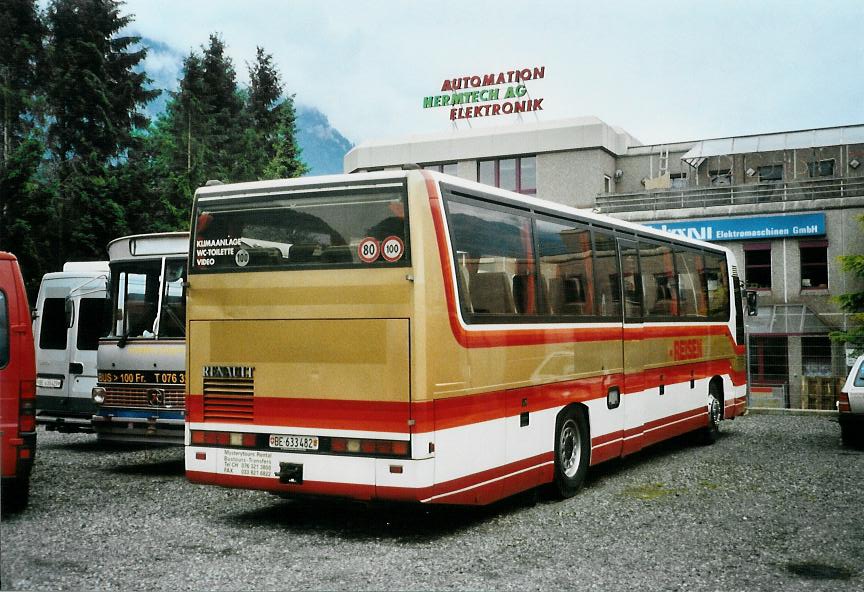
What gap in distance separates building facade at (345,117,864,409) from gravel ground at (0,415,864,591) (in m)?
16.3

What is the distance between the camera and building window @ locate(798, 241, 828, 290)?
1414 inches

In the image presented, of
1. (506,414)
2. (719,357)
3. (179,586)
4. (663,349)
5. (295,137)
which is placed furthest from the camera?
(295,137)

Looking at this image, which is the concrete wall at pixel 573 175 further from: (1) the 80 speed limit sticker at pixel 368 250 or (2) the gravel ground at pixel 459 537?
(1) the 80 speed limit sticker at pixel 368 250

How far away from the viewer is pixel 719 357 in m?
16.5

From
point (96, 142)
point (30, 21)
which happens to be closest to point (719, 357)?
point (96, 142)

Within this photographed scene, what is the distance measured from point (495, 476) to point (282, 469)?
2054 mm

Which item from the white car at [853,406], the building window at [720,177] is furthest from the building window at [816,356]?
the white car at [853,406]

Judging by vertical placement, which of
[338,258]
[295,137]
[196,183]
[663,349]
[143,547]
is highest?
[295,137]

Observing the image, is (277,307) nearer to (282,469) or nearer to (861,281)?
(282,469)

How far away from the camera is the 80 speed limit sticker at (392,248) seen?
824cm

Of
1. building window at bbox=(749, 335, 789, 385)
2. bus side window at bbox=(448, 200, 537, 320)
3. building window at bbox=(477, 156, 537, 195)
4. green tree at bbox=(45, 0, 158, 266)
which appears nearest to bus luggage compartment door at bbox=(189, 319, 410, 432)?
bus side window at bbox=(448, 200, 537, 320)

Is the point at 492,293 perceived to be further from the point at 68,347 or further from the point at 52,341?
the point at 52,341

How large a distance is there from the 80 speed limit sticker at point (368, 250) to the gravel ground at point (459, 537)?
253 centimetres

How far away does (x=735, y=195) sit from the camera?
37875 millimetres
